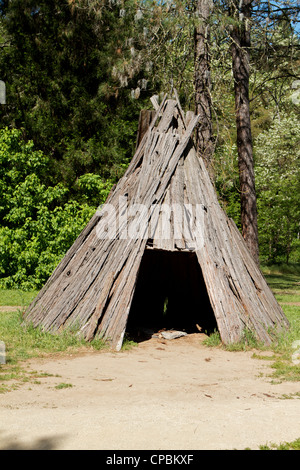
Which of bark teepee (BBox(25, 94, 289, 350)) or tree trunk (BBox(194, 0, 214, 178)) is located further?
tree trunk (BBox(194, 0, 214, 178))

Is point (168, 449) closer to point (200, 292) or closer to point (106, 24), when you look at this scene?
point (200, 292)

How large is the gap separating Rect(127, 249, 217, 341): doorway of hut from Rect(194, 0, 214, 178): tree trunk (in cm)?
220

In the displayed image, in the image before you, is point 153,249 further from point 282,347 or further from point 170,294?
point 170,294

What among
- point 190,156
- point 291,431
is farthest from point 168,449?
point 190,156

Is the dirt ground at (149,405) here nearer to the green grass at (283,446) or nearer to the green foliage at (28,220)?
the green grass at (283,446)

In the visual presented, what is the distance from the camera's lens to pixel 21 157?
16.1 meters

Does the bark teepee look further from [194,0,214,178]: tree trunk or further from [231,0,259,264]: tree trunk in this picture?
[231,0,259,264]: tree trunk

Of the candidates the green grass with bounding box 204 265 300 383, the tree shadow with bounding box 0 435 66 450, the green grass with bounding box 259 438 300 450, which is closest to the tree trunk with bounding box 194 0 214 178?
the green grass with bounding box 204 265 300 383

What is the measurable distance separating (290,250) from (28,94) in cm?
1450

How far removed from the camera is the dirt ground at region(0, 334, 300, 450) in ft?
13.2

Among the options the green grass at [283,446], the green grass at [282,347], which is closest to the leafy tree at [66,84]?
the green grass at [282,347]

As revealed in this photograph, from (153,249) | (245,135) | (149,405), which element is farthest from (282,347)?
(245,135)

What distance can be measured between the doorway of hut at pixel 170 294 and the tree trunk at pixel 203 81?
2.20 metres

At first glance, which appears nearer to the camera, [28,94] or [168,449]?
[168,449]
